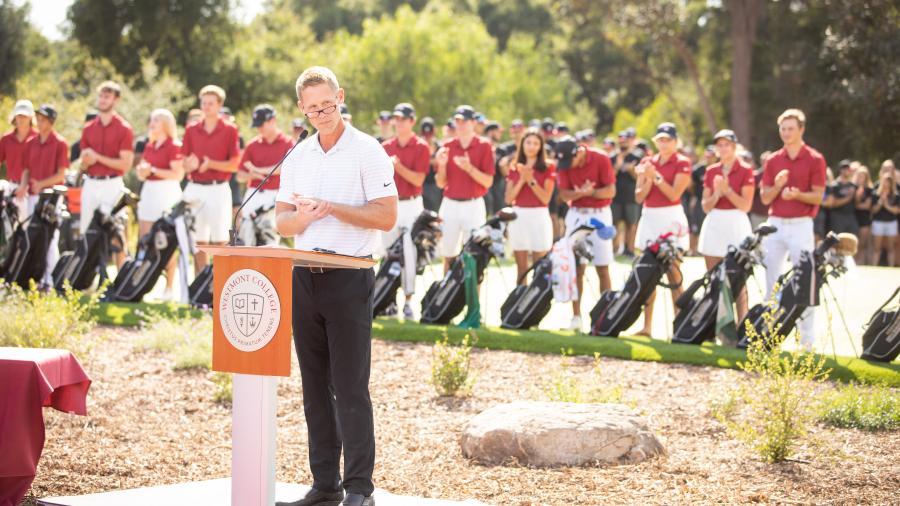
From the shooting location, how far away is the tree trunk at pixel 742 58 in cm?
3347

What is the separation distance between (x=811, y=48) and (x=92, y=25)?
22908mm

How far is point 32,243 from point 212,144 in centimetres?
228

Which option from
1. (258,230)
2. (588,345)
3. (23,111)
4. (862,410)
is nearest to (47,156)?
(23,111)

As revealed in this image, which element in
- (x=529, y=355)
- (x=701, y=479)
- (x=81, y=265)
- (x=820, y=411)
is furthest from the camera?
(x=81, y=265)

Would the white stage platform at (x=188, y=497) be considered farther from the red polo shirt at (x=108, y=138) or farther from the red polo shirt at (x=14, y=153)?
the red polo shirt at (x=14, y=153)

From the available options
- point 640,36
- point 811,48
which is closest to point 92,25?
point 640,36

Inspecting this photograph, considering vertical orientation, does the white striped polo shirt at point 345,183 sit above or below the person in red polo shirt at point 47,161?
below

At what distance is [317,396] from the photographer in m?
5.63

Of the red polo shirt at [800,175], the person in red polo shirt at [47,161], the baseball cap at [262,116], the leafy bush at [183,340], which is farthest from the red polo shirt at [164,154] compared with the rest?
the red polo shirt at [800,175]

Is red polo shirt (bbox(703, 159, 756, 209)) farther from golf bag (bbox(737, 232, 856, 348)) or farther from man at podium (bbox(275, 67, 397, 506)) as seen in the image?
man at podium (bbox(275, 67, 397, 506))

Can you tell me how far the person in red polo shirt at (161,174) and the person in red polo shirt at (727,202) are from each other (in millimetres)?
5852

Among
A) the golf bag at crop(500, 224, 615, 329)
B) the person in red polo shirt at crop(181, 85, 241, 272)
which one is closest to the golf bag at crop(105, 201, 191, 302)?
the person in red polo shirt at crop(181, 85, 241, 272)

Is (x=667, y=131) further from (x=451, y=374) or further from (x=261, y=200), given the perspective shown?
(x=261, y=200)

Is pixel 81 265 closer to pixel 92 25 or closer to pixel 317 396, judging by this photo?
pixel 317 396
